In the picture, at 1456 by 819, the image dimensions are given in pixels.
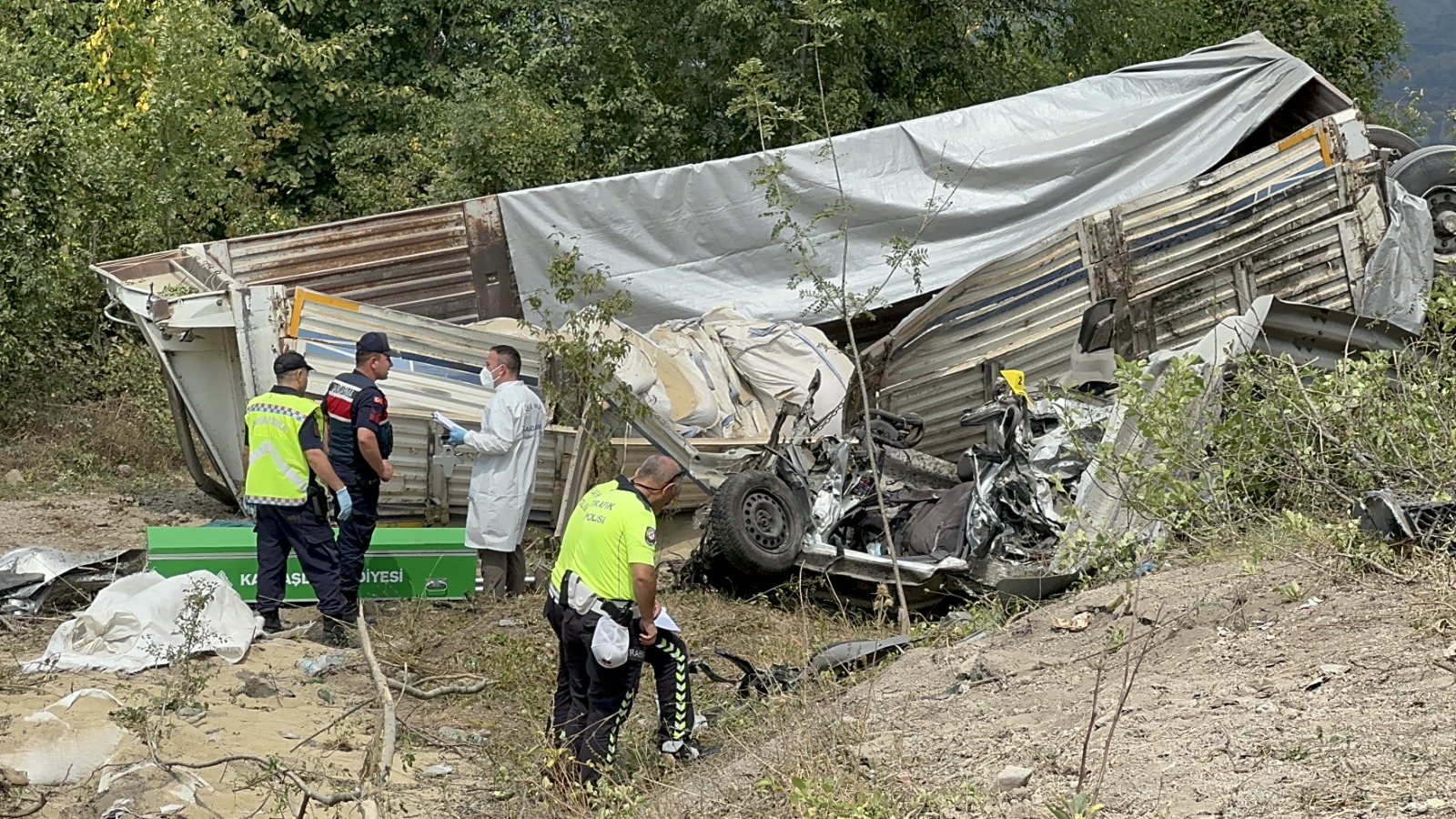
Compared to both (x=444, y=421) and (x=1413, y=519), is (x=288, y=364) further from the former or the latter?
(x=1413, y=519)

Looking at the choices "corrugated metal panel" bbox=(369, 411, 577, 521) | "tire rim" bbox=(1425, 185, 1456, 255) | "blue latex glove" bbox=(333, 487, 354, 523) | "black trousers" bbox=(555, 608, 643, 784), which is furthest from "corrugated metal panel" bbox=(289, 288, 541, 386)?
"tire rim" bbox=(1425, 185, 1456, 255)

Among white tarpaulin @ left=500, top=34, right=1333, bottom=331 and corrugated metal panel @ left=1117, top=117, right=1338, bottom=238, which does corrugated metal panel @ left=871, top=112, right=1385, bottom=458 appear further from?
white tarpaulin @ left=500, top=34, right=1333, bottom=331

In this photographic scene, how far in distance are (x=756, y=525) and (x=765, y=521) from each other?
0.27 feet

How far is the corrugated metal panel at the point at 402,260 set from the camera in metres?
10.7

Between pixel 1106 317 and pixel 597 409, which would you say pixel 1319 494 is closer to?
pixel 1106 317

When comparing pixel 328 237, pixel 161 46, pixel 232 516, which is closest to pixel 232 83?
pixel 161 46

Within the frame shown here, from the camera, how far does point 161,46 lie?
1360cm

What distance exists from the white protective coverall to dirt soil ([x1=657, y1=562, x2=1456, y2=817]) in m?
2.79

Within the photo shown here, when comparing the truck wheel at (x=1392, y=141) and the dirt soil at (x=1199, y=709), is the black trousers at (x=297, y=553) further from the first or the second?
A: the truck wheel at (x=1392, y=141)

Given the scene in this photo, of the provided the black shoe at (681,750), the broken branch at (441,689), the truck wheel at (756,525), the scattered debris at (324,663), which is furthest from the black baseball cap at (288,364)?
the black shoe at (681,750)

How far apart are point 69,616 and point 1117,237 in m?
6.59

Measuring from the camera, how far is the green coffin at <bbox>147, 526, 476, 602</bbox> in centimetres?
811

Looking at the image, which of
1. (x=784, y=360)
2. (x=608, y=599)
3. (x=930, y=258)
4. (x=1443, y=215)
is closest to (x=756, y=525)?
(x=784, y=360)

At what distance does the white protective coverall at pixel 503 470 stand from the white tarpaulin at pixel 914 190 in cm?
313
